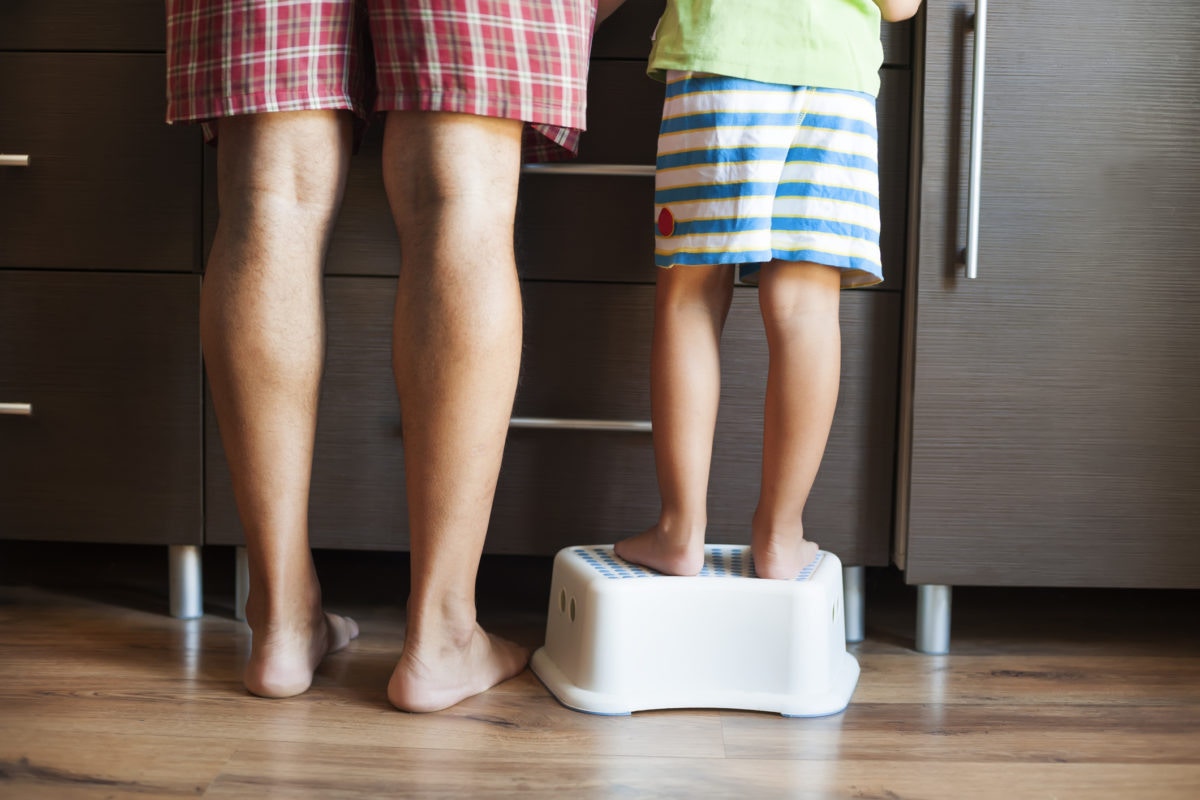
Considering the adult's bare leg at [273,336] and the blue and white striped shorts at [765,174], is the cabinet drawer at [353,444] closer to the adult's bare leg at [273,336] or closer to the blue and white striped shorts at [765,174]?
the adult's bare leg at [273,336]

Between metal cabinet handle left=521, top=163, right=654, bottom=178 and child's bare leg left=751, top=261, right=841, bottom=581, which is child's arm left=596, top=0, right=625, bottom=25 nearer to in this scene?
metal cabinet handle left=521, top=163, right=654, bottom=178

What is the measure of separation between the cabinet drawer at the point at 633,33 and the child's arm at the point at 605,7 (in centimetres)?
10

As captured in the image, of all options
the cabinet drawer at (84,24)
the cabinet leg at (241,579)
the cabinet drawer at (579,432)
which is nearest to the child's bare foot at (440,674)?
the cabinet drawer at (579,432)

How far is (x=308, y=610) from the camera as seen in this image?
3.42ft

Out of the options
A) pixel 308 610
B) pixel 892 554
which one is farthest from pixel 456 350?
pixel 892 554

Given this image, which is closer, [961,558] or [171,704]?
[171,704]

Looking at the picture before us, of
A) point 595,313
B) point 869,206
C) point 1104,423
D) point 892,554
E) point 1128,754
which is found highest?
point 869,206

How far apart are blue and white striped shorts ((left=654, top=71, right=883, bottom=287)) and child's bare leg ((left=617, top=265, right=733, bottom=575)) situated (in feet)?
0.15

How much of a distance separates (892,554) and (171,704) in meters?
0.79

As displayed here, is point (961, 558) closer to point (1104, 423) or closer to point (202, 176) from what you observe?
point (1104, 423)

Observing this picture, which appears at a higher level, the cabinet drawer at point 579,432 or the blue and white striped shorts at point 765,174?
the blue and white striped shorts at point 765,174

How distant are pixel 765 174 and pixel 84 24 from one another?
0.81 metres

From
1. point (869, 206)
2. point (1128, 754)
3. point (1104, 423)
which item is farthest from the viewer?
point (1104, 423)

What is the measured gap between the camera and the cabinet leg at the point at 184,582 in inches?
50.5
